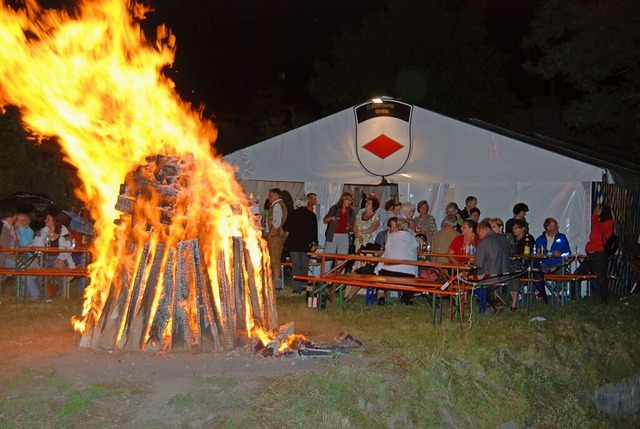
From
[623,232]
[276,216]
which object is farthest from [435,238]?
[623,232]

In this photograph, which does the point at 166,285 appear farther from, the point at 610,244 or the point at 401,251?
the point at 610,244

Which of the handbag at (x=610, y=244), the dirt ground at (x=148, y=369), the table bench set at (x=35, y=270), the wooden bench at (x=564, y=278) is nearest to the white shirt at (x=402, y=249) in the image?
the wooden bench at (x=564, y=278)

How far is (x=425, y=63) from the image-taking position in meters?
40.5

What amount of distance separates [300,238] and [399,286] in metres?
3.44

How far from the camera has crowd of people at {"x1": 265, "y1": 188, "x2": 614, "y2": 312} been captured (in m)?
13.2

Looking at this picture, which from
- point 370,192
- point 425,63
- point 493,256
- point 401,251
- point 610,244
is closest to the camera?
point 493,256

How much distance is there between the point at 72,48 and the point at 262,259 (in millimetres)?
3296

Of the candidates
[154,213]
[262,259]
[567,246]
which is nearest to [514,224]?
[567,246]

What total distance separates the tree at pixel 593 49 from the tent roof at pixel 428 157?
19.8ft

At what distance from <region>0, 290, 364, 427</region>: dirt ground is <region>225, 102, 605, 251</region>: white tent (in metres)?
6.99

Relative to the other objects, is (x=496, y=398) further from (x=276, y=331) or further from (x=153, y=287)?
(x=153, y=287)

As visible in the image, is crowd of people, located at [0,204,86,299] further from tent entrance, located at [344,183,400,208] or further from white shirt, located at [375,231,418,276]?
tent entrance, located at [344,183,400,208]

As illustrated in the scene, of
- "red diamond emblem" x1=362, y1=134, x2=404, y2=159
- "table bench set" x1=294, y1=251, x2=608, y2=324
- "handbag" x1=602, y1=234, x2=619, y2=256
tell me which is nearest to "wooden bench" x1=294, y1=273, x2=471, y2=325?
"table bench set" x1=294, y1=251, x2=608, y2=324

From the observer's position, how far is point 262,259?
10.1m
